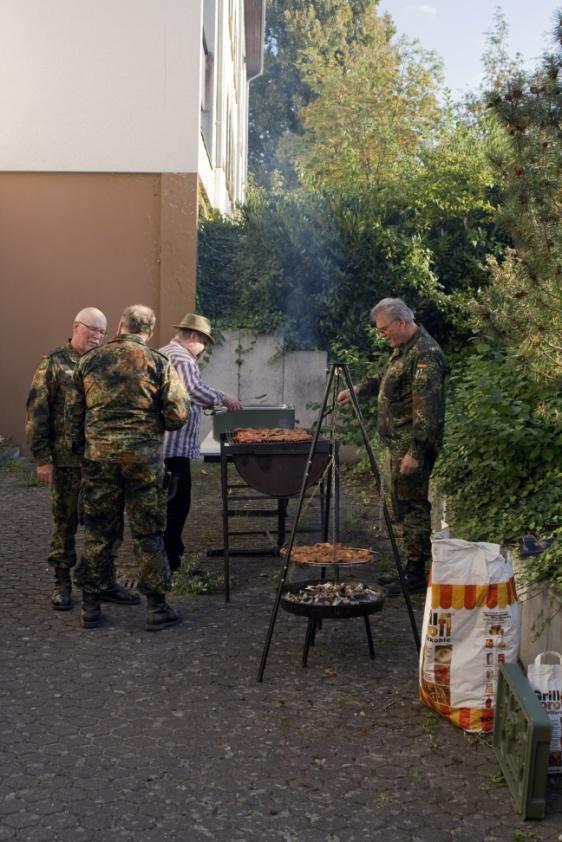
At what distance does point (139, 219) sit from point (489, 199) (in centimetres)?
470

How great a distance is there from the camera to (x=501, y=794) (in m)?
3.87

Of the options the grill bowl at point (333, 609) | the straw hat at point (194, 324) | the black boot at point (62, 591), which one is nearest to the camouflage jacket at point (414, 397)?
the straw hat at point (194, 324)

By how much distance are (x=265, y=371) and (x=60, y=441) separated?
6.65m

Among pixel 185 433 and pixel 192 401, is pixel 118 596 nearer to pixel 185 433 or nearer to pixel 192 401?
pixel 185 433

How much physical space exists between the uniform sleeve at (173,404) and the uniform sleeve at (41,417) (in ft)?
2.76

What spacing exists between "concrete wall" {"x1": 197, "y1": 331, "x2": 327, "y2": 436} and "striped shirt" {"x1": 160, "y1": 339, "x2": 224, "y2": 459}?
18.4 feet

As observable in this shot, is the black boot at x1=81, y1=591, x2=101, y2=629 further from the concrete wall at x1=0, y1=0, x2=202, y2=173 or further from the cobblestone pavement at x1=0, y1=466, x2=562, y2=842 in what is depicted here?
the concrete wall at x1=0, y1=0, x2=202, y2=173

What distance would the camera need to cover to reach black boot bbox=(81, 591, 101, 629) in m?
5.97

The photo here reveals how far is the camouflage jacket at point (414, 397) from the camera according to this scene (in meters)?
6.50

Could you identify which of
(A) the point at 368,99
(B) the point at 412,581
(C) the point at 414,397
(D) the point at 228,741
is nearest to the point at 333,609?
(D) the point at 228,741

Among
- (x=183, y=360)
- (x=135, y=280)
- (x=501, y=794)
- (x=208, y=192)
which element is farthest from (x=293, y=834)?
(x=208, y=192)

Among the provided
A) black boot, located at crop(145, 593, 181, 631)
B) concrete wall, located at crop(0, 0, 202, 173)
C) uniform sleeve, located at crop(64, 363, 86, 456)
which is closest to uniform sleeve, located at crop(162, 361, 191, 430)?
uniform sleeve, located at crop(64, 363, 86, 456)

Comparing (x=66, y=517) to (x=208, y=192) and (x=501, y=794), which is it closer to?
(x=501, y=794)

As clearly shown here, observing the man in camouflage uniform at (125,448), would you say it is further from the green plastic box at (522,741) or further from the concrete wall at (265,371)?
the concrete wall at (265,371)
